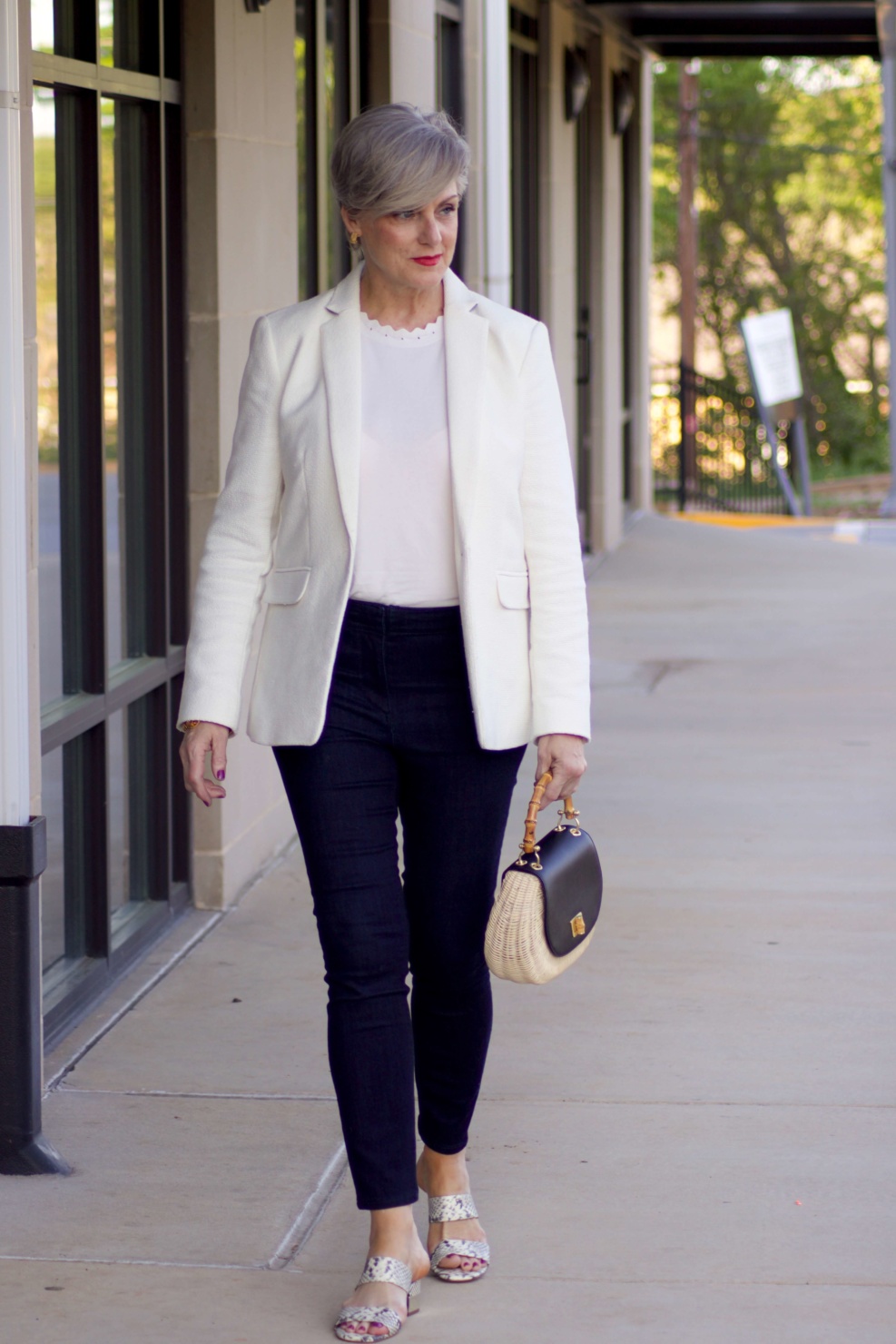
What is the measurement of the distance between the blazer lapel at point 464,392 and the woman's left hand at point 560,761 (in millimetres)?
357

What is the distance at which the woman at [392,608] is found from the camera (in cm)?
311

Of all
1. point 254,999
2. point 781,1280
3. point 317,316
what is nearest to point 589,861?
point 781,1280

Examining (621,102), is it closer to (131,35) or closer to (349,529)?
(131,35)

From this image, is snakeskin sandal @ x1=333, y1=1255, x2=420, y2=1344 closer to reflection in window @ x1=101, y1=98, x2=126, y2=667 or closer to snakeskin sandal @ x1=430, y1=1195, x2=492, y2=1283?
snakeskin sandal @ x1=430, y1=1195, x2=492, y2=1283

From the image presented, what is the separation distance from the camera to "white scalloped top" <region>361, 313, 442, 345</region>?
321 centimetres

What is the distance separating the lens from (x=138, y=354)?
5.32 metres

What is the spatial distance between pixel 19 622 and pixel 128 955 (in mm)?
1669

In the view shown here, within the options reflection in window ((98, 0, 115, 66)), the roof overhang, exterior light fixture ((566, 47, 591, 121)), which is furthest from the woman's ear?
the roof overhang

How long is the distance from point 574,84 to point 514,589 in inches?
397

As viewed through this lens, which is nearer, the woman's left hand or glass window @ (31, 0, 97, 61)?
the woman's left hand

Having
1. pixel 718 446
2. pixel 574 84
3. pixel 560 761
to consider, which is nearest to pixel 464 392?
pixel 560 761

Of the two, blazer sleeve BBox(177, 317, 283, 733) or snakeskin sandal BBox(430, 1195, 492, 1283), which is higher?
blazer sleeve BBox(177, 317, 283, 733)

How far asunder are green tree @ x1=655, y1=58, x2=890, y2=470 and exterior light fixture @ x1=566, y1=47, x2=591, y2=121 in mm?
20134

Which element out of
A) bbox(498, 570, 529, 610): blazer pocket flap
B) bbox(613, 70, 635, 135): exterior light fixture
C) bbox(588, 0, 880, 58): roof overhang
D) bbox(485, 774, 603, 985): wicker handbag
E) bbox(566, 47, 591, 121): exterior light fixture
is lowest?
bbox(485, 774, 603, 985): wicker handbag
